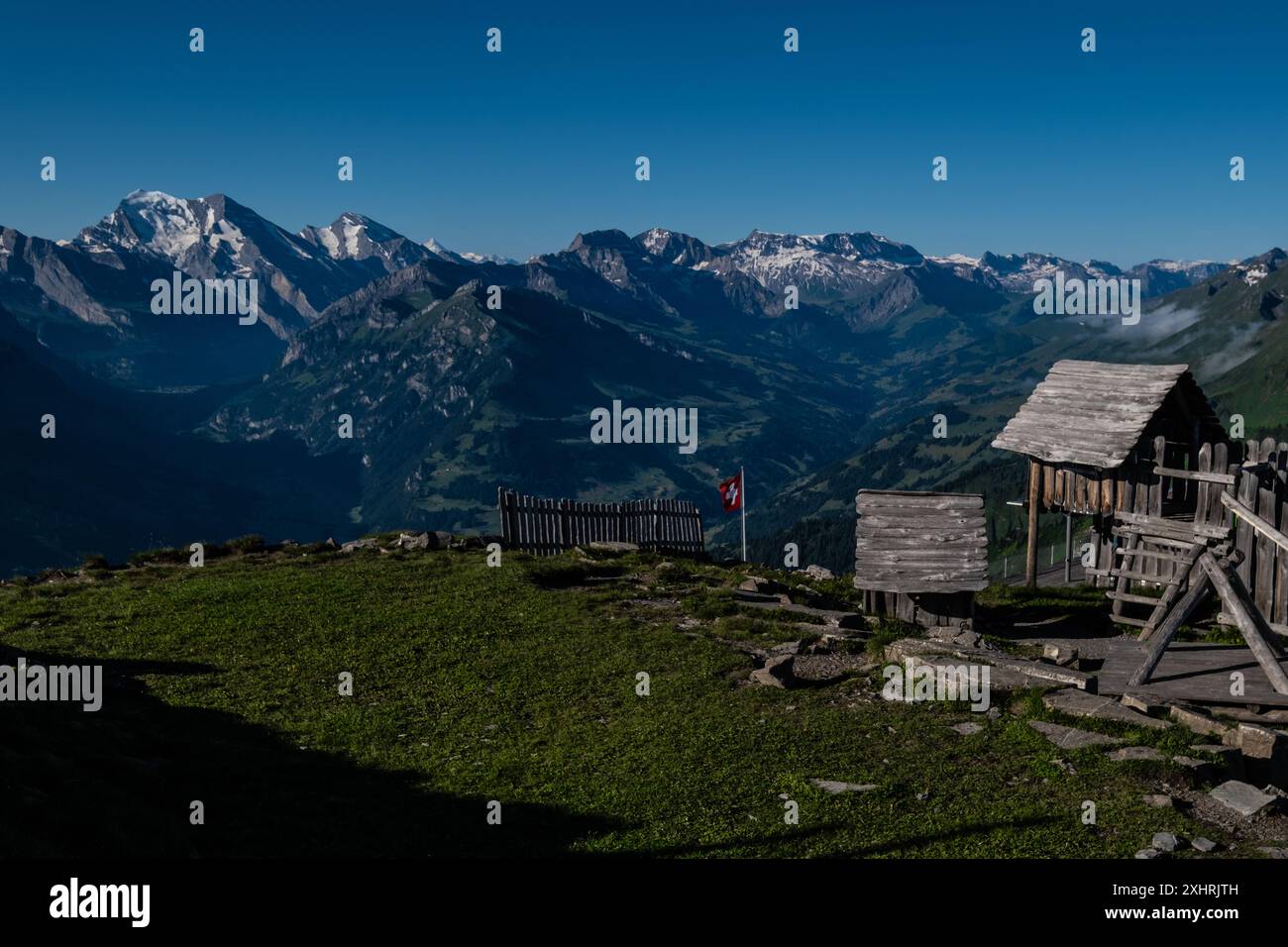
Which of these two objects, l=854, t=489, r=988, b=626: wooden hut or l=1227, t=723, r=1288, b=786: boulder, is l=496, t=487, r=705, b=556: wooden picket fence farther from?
l=1227, t=723, r=1288, b=786: boulder

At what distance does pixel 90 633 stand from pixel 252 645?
4.21 metres

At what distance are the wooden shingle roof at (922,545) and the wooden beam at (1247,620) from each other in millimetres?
6465

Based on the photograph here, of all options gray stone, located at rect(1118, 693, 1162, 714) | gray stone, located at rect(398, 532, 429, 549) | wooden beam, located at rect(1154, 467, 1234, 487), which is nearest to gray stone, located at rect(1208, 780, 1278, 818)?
gray stone, located at rect(1118, 693, 1162, 714)

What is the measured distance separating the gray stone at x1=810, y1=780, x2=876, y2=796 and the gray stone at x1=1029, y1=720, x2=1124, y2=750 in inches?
156

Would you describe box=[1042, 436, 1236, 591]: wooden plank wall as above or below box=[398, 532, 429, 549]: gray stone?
above

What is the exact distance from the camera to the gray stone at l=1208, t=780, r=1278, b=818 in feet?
47.0

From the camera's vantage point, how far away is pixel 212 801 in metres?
14.2

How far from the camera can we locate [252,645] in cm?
2366

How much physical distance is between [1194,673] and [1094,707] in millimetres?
6701

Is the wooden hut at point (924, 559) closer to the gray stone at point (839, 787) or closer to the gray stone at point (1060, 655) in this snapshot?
the gray stone at point (1060, 655)

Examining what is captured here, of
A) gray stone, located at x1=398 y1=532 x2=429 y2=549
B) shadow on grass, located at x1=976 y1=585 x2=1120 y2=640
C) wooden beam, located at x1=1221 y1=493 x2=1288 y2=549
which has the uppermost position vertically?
wooden beam, located at x1=1221 y1=493 x2=1288 y2=549

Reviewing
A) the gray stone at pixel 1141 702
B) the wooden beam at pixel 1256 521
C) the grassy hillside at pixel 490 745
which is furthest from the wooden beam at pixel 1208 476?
the grassy hillside at pixel 490 745
